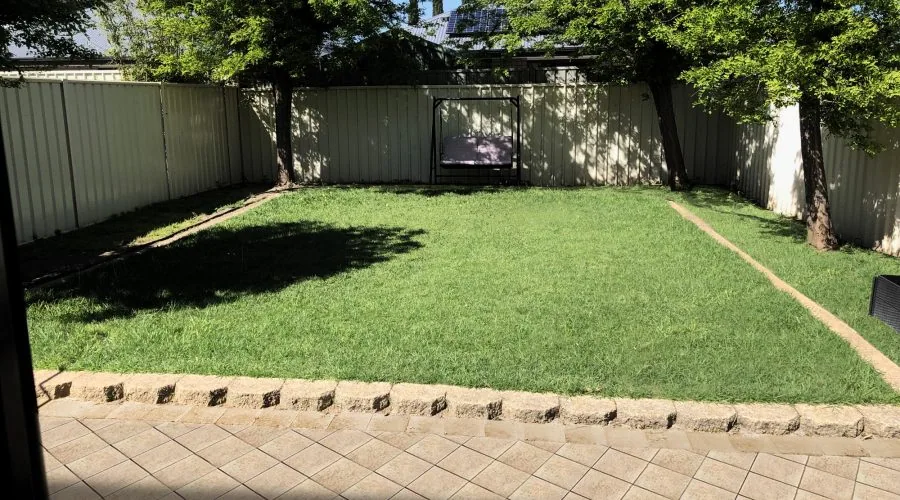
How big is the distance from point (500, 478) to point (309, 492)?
32.9 inches

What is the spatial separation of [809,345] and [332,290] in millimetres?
3534

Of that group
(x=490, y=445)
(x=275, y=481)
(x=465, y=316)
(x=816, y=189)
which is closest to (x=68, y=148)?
(x=465, y=316)

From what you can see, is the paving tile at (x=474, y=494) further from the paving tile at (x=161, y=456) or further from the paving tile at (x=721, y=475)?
the paving tile at (x=161, y=456)

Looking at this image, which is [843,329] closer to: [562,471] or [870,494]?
[870,494]

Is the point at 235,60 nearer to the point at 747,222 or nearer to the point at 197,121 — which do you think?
the point at 197,121

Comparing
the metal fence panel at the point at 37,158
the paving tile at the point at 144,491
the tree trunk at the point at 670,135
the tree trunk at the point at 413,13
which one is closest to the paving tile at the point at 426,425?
the paving tile at the point at 144,491

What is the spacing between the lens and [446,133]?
13070mm

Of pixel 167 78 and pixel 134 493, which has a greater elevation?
pixel 167 78

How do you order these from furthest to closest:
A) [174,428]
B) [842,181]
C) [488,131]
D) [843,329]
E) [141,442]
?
[488,131] → [842,181] → [843,329] → [174,428] → [141,442]

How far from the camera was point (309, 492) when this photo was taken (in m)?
2.89

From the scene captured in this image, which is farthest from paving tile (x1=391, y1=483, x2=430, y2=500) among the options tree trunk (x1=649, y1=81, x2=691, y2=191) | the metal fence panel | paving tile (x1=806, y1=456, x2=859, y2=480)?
tree trunk (x1=649, y1=81, x2=691, y2=191)

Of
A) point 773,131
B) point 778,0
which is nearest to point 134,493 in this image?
point 778,0

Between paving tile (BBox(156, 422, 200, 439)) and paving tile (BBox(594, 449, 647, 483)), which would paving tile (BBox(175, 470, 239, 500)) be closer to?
paving tile (BBox(156, 422, 200, 439))

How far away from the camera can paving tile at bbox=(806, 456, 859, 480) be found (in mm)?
3018
